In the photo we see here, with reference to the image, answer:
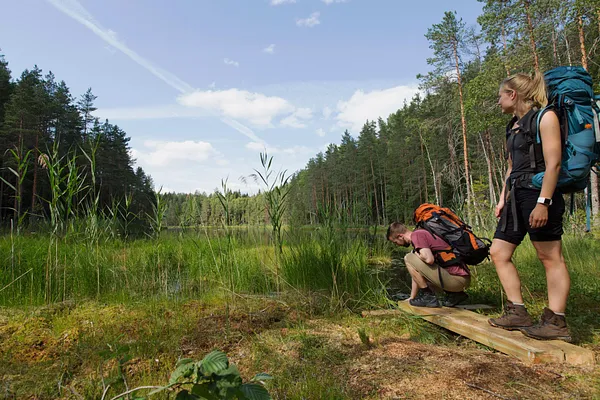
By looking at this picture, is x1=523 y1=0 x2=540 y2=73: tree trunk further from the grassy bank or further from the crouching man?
the crouching man

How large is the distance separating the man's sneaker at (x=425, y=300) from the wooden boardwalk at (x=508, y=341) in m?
0.10

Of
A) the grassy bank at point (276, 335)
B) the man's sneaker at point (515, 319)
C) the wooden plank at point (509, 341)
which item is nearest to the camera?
the grassy bank at point (276, 335)

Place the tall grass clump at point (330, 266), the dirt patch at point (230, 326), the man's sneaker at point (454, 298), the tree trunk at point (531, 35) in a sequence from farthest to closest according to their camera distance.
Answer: the tree trunk at point (531, 35) → the tall grass clump at point (330, 266) → the man's sneaker at point (454, 298) → the dirt patch at point (230, 326)

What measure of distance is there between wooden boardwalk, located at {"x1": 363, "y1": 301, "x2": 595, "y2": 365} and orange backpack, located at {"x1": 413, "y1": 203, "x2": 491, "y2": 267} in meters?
0.51

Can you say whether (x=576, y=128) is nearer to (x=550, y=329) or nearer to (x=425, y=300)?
(x=550, y=329)

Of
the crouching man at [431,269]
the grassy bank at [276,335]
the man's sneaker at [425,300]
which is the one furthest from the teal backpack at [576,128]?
the man's sneaker at [425,300]

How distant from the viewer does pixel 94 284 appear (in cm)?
403

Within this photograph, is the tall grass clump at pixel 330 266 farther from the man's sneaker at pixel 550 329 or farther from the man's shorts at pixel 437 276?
the man's sneaker at pixel 550 329

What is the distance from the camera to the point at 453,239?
10.8ft

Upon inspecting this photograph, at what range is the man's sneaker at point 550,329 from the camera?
2141 mm

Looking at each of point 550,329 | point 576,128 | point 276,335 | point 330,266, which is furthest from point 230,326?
point 576,128

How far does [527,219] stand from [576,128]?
646mm

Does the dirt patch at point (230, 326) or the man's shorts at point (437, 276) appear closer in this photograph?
the dirt patch at point (230, 326)

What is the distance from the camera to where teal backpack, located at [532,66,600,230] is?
2.10 meters
